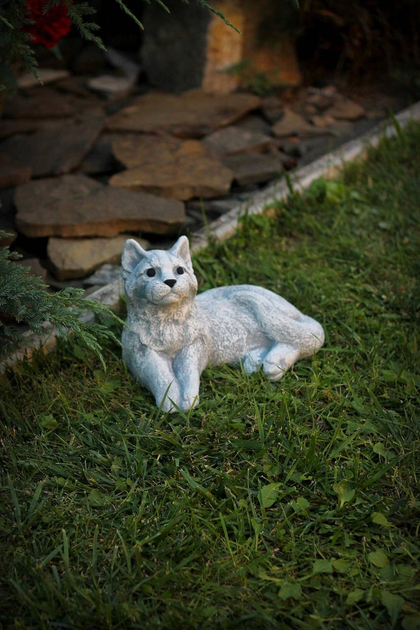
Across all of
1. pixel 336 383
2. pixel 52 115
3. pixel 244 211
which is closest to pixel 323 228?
pixel 244 211

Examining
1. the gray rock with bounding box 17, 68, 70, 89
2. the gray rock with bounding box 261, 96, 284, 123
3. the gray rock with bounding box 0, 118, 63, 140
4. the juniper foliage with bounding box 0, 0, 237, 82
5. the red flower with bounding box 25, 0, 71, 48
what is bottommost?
the gray rock with bounding box 0, 118, 63, 140

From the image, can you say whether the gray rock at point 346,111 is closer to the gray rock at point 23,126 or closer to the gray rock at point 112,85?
the gray rock at point 112,85

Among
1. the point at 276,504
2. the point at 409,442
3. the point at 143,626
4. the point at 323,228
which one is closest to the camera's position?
the point at 143,626

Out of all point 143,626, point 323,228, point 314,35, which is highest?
point 314,35

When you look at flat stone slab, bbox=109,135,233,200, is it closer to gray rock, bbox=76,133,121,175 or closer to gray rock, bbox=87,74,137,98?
gray rock, bbox=76,133,121,175

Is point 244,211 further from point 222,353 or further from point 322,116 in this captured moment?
point 322,116

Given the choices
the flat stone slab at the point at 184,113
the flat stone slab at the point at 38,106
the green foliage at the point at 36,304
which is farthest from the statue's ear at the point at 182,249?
the flat stone slab at the point at 38,106

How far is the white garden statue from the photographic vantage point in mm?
2920

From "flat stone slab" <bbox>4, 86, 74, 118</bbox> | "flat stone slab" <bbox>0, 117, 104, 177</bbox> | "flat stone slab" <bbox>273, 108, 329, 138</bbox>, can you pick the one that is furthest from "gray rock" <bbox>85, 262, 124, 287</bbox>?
"flat stone slab" <bbox>273, 108, 329, 138</bbox>

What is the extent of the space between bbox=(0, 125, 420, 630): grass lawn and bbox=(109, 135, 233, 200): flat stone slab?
141 cm

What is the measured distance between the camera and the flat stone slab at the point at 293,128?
19.4 feet

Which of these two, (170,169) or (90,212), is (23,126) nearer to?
(170,169)

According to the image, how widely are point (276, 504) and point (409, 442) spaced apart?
2.26 feet

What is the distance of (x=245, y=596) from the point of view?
223 centimetres
